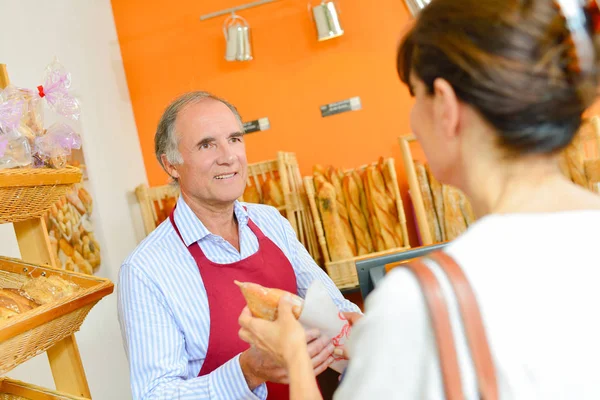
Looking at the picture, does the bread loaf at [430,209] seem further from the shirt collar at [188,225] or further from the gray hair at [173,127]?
the shirt collar at [188,225]

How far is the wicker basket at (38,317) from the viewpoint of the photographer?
1219 millimetres

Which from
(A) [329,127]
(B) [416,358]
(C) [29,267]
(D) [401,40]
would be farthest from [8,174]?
(A) [329,127]

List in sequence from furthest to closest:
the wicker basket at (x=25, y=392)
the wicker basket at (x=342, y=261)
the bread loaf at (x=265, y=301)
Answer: the wicker basket at (x=342, y=261) < the wicker basket at (x=25, y=392) < the bread loaf at (x=265, y=301)

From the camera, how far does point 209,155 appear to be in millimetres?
1811

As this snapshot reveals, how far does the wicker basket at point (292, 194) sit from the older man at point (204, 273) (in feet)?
4.20

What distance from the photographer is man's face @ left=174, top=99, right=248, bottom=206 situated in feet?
5.80

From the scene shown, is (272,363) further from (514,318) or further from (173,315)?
(514,318)

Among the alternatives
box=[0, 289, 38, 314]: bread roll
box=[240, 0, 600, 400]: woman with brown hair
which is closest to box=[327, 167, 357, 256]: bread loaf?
box=[0, 289, 38, 314]: bread roll

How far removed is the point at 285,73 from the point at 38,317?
2.80 m

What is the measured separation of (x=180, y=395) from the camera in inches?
54.4

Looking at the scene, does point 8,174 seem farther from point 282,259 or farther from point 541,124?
point 541,124

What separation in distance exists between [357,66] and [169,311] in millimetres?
2617

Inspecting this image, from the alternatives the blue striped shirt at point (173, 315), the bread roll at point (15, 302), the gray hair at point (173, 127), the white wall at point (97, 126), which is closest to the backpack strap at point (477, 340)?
the blue striped shirt at point (173, 315)

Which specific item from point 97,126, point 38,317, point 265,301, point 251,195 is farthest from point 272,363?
point 97,126
